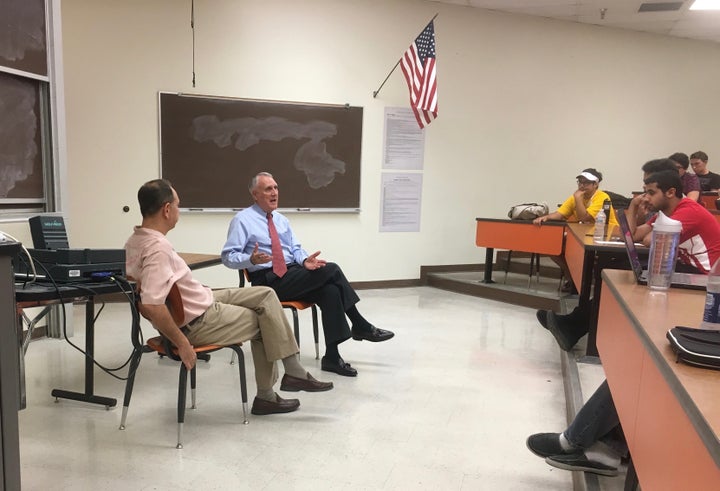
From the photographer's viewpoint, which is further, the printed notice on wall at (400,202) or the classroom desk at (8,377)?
the printed notice on wall at (400,202)

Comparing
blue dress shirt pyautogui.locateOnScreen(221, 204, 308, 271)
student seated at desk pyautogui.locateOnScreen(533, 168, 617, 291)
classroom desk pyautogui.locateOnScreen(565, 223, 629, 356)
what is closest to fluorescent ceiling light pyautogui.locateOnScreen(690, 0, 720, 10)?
student seated at desk pyautogui.locateOnScreen(533, 168, 617, 291)

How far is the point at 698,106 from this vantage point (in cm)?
684

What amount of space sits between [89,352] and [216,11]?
11.9 ft

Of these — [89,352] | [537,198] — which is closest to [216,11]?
[89,352]

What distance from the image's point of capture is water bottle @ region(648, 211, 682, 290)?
1.96 metres

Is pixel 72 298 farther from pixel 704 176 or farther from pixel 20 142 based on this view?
pixel 704 176

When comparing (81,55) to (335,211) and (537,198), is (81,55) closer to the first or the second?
(335,211)

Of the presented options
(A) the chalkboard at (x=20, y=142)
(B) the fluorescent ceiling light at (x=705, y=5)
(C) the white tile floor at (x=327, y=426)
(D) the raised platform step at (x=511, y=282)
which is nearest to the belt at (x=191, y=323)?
(C) the white tile floor at (x=327, y=426)

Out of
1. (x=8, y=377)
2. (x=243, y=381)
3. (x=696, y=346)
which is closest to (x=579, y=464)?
(x=696, y=346)

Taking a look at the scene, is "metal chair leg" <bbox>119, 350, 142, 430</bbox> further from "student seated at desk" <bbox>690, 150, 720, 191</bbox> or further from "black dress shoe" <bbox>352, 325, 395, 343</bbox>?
"student seated at desk" <bbox>690, 150, 720, 191</bbox>

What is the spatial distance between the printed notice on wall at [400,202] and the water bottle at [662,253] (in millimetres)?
4130

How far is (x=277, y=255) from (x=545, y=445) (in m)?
1.87

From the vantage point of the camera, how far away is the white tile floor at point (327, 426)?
7.09 feet

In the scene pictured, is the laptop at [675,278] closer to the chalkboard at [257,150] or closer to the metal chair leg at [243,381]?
the metal chair leg at [243,381]
